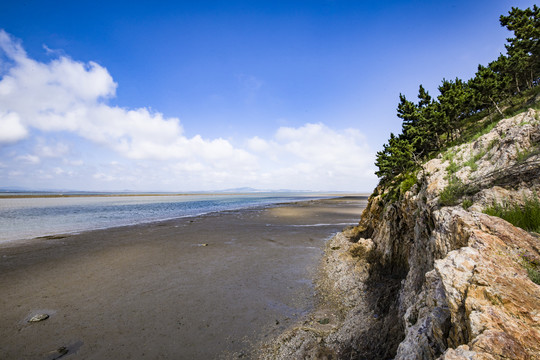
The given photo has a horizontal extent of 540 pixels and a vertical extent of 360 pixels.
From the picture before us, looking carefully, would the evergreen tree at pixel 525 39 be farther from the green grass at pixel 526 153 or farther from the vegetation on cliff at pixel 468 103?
the green grass at pixel 526 153

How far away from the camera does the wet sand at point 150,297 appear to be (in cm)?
843

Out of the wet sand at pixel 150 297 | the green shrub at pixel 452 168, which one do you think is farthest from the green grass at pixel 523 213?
the wet sand at pixel 150 297

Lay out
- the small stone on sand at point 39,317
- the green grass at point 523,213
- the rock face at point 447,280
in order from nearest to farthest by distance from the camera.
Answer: the rock face at point 447,280 → the green grass at point 523,213 → the small stone on sand at point 39,317

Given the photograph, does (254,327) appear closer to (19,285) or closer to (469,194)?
(469,194)

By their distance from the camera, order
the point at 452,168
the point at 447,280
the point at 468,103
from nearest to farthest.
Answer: the point at 447,280 < the point at 452,168 < the point at 468,103

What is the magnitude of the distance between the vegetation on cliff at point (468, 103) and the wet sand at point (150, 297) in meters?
17.5

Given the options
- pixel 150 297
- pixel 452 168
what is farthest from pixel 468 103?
pixel 150 297

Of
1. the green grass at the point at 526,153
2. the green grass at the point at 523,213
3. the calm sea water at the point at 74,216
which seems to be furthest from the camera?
the calm sea water at the point at 74,216

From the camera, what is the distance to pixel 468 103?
3073 centimetres

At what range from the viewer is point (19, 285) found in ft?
44.2

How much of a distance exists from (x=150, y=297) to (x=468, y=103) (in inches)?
1696

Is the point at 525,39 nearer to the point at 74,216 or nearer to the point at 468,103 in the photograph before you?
the point at 468,103

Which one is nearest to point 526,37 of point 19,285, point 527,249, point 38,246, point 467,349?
point 527,249

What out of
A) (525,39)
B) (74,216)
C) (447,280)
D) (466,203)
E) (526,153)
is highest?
(525,39)
